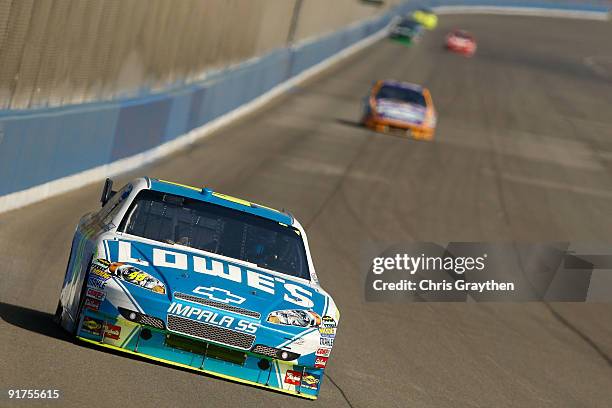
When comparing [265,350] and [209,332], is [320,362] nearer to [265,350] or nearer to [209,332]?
[265,350]

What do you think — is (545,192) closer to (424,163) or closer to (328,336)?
(424,163)

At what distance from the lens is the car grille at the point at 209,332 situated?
27.4 ft

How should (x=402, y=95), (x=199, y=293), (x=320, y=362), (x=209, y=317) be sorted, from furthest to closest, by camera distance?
(x=402, y=95) → (x=320, y=362) → (x=199, y=293) → (x=209, y=317)

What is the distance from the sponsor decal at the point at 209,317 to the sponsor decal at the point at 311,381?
55 centimetres

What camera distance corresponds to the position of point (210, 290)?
8.58 meters

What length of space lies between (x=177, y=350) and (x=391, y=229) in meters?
11.5

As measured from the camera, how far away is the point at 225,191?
67.3 feet

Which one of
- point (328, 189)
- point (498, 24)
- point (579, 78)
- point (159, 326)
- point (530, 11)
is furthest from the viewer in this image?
point (530, 11)

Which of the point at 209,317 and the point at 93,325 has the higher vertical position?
the point at 209,317

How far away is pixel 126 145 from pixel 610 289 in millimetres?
8457

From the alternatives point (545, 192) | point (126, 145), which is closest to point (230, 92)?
point (545, 192)

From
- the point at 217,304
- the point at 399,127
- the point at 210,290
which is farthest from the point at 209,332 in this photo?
the point at 399,127

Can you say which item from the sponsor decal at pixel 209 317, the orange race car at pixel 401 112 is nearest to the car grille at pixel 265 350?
the sponsor decal at pixel 209 317

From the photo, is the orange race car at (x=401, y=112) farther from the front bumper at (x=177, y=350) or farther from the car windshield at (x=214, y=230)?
the front bumper at (x=177, y=350)
